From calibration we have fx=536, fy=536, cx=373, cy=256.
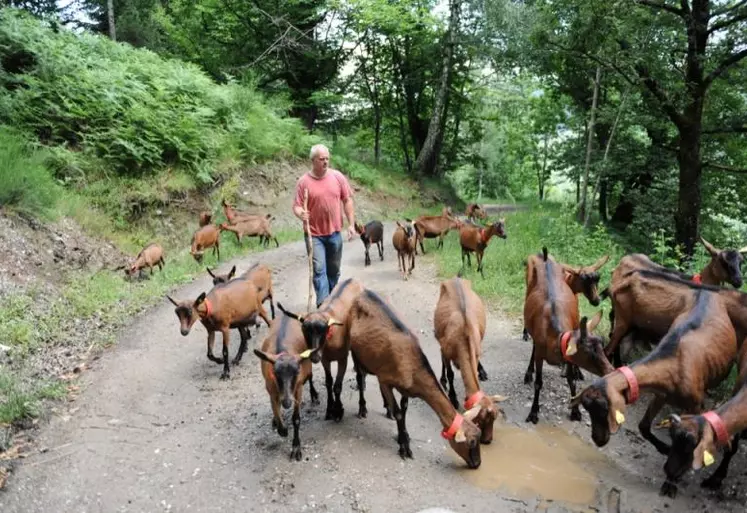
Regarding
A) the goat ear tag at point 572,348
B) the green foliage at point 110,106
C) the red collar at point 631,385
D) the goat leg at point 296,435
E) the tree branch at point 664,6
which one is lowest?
→ the goat leg at point 296,435

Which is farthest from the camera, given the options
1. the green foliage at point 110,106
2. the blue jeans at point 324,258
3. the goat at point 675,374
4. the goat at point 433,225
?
the goat at point 433,225

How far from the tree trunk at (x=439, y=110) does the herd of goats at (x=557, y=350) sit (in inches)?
682

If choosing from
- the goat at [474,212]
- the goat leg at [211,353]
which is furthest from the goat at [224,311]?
the goat at [474,212]

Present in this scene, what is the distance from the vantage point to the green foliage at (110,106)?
13539 millimetres

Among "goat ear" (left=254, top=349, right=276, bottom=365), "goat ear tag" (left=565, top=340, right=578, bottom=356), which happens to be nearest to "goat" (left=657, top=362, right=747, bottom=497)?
"goat ear tag" (left=565, top=340, right=578, bottom=356)

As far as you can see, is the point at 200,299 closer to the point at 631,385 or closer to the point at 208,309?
the point at 208,309

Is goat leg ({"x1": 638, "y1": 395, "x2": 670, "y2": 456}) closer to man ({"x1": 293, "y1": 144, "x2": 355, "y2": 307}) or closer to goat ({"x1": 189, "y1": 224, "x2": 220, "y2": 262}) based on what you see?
man ({"x1": 293, "y1": 144, "x2": 355, "y2": 307})

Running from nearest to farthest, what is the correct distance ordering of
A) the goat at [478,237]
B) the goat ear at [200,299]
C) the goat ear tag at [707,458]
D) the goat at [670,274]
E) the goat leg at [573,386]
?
1. the goat ear tag at [707,458]
2. the goat leg at [573,386]
3. the goat at [670,274]
4. the goat ear at [200,299]
5. the goat at [478,237]

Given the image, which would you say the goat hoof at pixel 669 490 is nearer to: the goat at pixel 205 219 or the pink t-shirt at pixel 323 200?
the pink t-shirt at pixel 323 200

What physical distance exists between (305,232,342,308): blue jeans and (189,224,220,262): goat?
5942mm

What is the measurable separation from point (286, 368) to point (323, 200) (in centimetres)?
309

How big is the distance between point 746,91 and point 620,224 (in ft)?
26.2

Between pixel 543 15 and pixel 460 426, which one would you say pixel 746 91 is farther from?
pixel 460 426

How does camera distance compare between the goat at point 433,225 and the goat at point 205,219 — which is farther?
the goat at point 433,225
